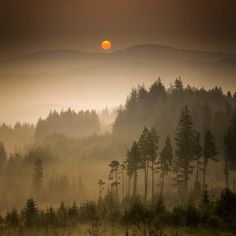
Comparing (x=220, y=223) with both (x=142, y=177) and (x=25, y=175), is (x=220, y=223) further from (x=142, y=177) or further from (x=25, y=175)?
→ (x=25, y=175)

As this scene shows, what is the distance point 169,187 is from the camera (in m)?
88.9

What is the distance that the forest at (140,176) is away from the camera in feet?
136

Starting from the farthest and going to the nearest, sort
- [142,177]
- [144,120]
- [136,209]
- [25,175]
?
[144,120]
[25,175]
[142,177]
[136,209]

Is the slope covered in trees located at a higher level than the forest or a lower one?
higher

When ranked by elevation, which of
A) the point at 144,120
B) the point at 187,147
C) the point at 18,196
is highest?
the point at 144,120

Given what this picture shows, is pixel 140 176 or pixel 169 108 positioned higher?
pixel 169 108

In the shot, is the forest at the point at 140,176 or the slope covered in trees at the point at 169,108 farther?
the slope covered in trees at the point at 169,108

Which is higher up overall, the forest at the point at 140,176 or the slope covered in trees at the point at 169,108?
the slope covered in trees at the point at 169,108

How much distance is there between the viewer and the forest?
41.3 meters

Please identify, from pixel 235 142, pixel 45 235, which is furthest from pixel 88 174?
pixel 45 235

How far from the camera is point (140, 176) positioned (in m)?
107

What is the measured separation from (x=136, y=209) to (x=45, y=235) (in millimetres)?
10412

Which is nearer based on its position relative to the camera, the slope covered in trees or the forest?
the forest

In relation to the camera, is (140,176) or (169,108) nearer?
(140,176)
